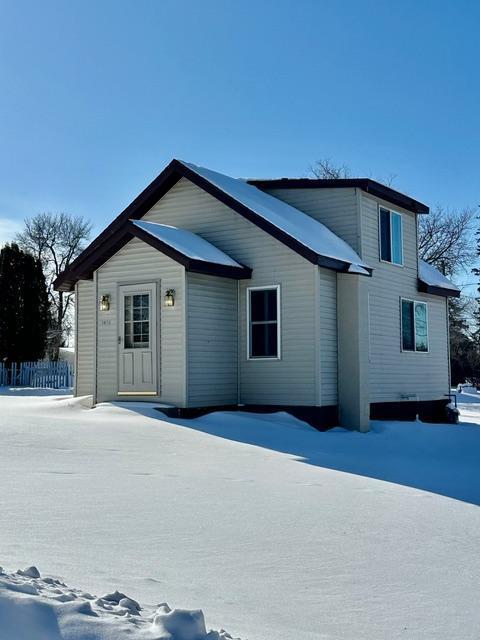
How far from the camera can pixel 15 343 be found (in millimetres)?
30188

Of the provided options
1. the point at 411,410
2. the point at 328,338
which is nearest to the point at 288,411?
the point at 328,338

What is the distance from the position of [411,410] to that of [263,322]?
508cm

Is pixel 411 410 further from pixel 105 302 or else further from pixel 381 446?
pixel 105 302

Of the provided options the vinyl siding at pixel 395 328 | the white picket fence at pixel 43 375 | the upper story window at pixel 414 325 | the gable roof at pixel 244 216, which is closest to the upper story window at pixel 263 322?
the gable roof at pixel 244 216

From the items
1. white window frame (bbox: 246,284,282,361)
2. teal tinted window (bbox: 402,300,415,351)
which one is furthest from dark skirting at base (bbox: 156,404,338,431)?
teal tinted window (bbox: 402,300,415,351)

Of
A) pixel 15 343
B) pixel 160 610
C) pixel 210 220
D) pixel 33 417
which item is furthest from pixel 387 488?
pixel 15 343

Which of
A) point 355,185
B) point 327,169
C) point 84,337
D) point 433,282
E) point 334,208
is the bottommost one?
point 84,337

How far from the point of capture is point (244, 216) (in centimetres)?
1505

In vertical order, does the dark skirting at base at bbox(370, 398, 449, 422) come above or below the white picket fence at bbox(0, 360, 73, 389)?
below

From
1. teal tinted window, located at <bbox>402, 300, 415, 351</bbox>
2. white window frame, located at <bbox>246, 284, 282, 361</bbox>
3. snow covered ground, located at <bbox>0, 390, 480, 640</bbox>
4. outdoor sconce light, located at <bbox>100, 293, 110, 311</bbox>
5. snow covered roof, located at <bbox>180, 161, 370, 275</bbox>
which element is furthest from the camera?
teal tinted window, located at <bbox>402, 300, 415, 351</bbox>

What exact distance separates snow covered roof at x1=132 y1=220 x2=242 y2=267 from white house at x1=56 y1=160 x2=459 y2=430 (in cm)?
4

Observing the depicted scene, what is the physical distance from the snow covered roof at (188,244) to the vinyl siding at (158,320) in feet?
1.02

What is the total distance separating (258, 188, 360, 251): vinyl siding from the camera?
643 inches

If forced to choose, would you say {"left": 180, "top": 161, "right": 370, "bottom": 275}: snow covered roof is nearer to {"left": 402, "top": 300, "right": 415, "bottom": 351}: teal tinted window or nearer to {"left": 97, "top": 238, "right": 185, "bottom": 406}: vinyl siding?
{"left": 97, "top": 238, "right": 185, "bottom": 406}: vinyl siding
